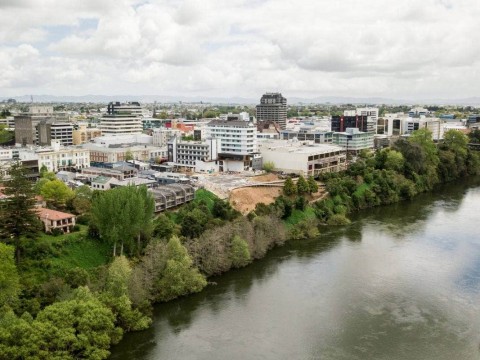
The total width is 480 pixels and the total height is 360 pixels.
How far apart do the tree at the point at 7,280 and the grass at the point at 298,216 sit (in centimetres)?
1495

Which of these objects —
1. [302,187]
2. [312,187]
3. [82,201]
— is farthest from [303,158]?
[82,201]

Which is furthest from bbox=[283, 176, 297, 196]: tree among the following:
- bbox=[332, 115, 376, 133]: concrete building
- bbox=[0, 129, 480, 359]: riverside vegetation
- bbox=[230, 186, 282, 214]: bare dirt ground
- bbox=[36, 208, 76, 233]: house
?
bbox=[332, 115, 376, 133]: concrete building

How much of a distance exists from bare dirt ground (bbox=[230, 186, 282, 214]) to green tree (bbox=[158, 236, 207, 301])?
8.30m

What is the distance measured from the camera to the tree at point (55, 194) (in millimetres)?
22925

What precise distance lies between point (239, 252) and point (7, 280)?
30.6 feet

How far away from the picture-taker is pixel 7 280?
1484cm

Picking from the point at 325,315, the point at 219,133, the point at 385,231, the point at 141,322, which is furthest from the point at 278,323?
the point at 219,133

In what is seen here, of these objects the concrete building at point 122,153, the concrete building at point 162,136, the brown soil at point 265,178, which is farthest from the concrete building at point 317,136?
the brown soil at point 265,178

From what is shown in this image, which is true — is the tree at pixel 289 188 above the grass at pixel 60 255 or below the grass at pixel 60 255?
above

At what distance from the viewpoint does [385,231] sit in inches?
1064

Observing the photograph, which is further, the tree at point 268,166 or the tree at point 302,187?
the tree at point 268,166

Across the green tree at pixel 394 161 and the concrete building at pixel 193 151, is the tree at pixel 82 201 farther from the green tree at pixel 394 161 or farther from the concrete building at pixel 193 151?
the green tree at pixel 394 161

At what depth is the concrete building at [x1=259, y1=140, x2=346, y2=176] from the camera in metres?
36.0

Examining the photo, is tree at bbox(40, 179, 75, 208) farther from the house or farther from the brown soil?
the brown soil
